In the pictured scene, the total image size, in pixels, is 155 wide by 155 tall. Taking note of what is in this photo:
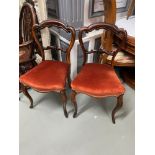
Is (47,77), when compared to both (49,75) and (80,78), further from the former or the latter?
(80,78)

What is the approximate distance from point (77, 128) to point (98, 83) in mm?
453

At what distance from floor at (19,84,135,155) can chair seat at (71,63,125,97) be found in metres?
0.36

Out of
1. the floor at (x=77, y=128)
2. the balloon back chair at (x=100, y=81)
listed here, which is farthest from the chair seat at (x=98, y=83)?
the floor at (x=77, y=128)

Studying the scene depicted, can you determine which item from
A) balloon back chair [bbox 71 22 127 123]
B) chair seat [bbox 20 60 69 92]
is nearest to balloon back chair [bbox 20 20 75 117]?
chair seat [bbox 20 60 69 92]

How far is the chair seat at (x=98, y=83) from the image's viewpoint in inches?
57.1

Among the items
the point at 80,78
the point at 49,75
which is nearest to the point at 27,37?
the point at 49,75

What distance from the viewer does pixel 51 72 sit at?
1.64m

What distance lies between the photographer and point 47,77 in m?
1.58

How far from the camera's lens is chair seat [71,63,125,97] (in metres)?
1.45

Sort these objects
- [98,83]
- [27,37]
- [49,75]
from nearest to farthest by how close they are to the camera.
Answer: [98,83] < [49,75] < [27,37]

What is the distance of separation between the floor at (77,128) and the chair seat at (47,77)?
362 millimetres

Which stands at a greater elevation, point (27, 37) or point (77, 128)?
point (27, 37)

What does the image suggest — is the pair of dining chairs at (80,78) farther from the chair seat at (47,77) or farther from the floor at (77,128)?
the floor at (77,128)

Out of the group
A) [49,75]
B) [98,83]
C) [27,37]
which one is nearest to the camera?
[98,83]
